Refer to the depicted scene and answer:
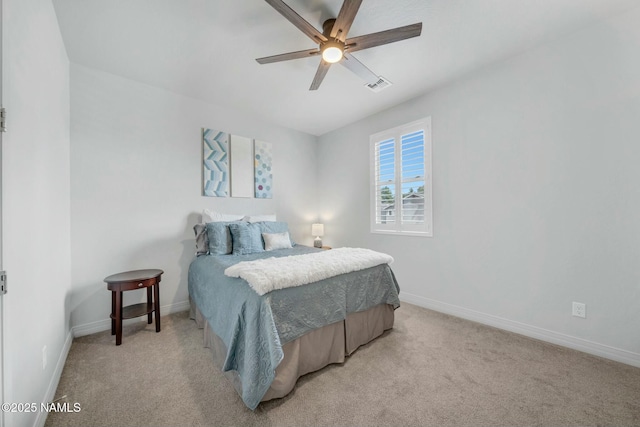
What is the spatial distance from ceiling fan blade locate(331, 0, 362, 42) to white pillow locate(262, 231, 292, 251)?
2204 mm

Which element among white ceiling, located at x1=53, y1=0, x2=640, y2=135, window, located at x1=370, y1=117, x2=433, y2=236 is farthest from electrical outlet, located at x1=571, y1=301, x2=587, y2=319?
white ceiling, located at x1=53, y1=0, x2=640, y2=135

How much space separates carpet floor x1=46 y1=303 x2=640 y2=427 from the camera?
1439 millimetres

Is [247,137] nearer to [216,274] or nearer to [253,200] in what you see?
[253,200]

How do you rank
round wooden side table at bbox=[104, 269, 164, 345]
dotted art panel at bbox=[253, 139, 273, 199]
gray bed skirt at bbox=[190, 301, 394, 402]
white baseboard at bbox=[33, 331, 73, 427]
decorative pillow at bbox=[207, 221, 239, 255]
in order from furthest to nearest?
dotted art panel at bbox=[253, 139, 273, 199] < decorative pillow at bbox=[207, 221, 239, 255] < round wooden side table at bbox=[104, 269, 164, 345] < gray bed skirt at bbox=[190, 301, 394, 402] < white baseboard at bbox=[33, 331, 73, 427]

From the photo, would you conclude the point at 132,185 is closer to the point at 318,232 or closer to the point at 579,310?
the point at 318,232

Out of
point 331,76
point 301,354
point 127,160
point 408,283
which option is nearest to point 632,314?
point 408,283

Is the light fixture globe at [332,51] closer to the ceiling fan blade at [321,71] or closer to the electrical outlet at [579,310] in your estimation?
the ceiling fan blade at [321,71]

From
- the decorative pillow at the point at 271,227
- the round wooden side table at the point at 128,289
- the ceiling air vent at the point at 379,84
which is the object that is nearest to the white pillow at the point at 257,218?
the decorative pillow at the point at 271,227

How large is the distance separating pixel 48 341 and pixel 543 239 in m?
4.00

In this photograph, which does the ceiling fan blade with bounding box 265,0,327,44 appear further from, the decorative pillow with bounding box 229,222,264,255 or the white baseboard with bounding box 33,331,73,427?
the white baseboard with bounding box 33,331,73,427

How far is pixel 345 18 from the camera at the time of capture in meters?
1.64

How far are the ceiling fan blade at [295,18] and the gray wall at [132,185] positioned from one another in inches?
81.9

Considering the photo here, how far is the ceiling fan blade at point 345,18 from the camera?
1.51 meters

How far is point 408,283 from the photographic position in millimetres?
3357
